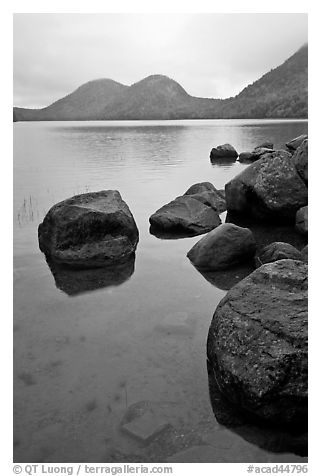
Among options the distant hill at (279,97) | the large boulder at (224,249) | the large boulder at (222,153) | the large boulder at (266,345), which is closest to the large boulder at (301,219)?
the large boulder at (224,249)

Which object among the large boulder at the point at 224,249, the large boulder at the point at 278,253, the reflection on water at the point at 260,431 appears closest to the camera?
the reflection on water at the point at 260,431

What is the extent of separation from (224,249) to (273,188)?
4.58m

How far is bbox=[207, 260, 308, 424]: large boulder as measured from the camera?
5.52 metres

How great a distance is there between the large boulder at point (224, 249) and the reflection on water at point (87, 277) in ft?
6.59

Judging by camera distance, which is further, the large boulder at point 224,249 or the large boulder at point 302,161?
the large boulder at point 302,161

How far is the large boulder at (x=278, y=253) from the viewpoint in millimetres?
10656

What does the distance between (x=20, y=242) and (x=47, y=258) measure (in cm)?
Result: 237

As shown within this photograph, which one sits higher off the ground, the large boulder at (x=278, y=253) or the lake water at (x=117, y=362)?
the large boulder at (x=278, y=253)

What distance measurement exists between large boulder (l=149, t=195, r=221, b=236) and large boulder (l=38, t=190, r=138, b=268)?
2719mm

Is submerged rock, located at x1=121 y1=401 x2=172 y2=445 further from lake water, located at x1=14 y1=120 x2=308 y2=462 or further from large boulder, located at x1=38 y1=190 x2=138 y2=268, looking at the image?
large boulder, located at x1=38 y1=190 x2=138 y2=268

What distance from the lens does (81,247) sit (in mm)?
12055

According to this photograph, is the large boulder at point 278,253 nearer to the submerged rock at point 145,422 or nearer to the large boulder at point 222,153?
the submerged rock at point 145,422
